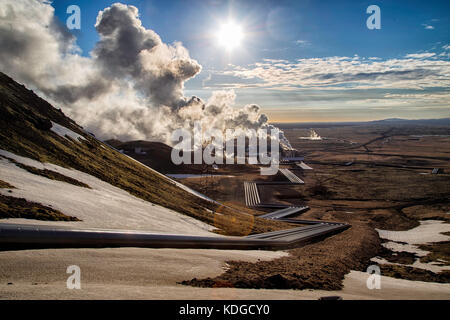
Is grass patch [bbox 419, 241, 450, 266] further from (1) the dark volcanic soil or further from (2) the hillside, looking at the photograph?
(2) the hillside

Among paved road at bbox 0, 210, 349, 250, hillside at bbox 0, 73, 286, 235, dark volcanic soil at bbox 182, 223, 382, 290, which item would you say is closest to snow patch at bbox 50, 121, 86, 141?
hillside at bbox 0, 73, 286, 235

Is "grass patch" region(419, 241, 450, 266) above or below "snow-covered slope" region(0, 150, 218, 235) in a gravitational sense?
below

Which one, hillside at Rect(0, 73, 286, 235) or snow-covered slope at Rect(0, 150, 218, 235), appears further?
hillside at Rect(0, 73, 286, 235)

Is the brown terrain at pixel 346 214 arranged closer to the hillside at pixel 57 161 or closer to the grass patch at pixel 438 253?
the grass patch at pixel 438 253

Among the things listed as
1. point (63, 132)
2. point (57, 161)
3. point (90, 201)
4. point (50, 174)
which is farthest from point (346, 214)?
point (63, 132)

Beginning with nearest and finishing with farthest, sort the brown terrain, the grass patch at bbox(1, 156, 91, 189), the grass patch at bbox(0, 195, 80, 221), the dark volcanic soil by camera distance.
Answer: the dark volcanic soil, the brown terrain, the grass patch at bbox(0, 195, 80, 221), the grass patch at bbox(1, 156, 91, 189)

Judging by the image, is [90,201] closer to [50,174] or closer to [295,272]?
[50,174]

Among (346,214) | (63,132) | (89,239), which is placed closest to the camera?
(89,239)

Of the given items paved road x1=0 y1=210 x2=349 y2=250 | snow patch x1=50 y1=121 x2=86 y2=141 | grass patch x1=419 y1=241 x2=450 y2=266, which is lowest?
grass patch x1=419 y1=241 x2=450 y2=266

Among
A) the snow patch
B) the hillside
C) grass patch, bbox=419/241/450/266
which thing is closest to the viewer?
A: the hillside
